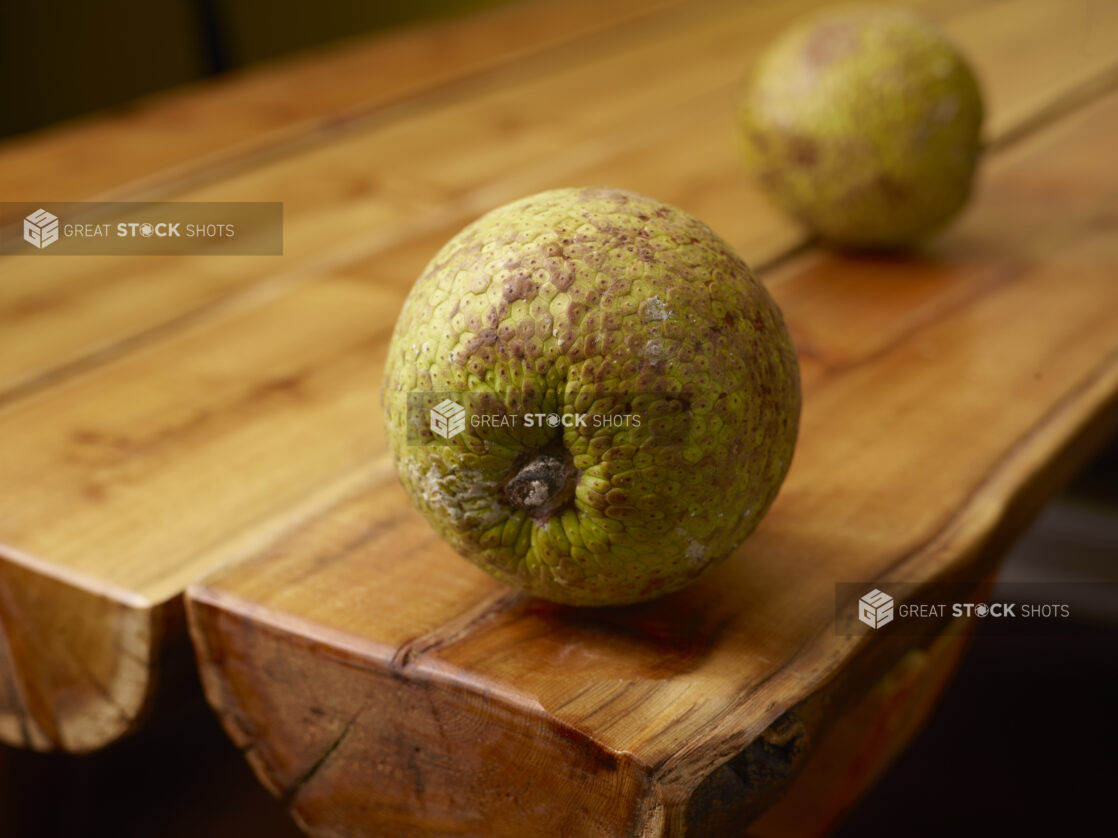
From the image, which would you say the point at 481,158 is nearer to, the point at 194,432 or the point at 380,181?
the point at 380,181

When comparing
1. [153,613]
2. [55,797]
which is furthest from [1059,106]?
[55,797]

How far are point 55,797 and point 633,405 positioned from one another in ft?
3.31

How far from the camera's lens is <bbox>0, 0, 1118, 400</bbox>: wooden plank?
44.3 inches

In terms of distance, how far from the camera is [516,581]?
67cm

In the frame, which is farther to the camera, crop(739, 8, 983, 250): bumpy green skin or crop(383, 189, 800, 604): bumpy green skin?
crop(739, 8, 983, 250): bumpy green skin

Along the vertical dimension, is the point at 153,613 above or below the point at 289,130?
below

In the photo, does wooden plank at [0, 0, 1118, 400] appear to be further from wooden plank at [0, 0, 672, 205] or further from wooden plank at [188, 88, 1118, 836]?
wooden plank at [188, 88, 1118, 836]

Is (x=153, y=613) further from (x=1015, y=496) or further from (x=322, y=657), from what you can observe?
(x=1015, y=496)
